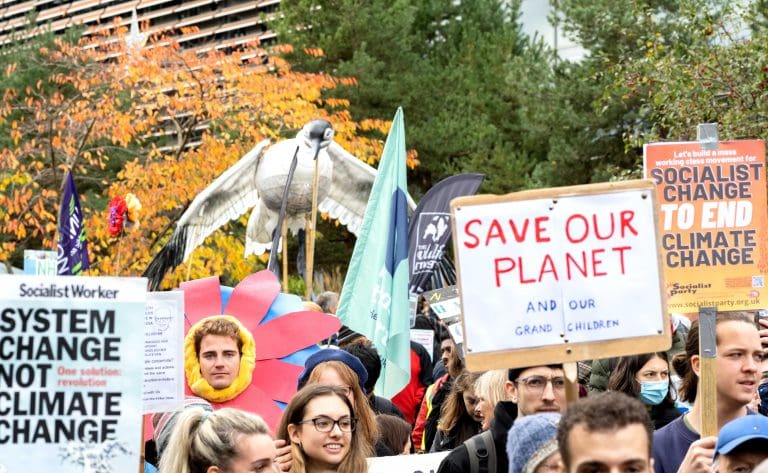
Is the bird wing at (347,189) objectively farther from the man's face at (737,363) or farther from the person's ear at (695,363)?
the man's face at (737,363)

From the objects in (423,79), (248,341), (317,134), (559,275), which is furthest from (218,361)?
(423,79)

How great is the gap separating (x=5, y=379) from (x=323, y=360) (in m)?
2.37

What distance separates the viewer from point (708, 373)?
4.84 metres

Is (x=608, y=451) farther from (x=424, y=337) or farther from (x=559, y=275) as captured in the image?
(x=424, y=337)

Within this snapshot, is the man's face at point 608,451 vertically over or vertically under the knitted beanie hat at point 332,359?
under

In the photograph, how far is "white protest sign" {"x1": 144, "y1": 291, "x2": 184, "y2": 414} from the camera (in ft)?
18.3

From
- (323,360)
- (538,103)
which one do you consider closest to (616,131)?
(538,103)

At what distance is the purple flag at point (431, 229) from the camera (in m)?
10.5

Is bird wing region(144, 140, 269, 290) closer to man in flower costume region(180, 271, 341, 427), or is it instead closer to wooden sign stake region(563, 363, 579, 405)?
man in flower costume region(180, 271, 341, 427)

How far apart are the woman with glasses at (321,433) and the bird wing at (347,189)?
9469 mm

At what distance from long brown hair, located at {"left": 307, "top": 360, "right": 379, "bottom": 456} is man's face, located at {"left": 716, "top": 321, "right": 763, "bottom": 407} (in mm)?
1415

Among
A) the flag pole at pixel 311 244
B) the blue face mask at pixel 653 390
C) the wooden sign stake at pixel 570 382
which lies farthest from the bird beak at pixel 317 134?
the wooden sign stake at pixel 570 382

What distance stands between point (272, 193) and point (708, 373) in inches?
360

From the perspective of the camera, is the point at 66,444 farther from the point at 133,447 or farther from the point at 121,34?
the point at 121,34
